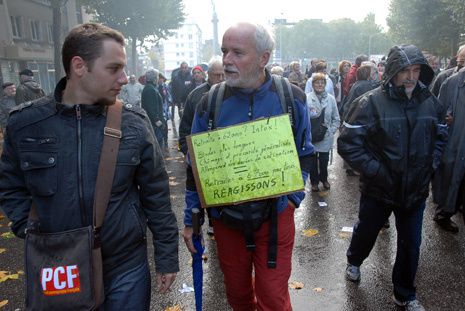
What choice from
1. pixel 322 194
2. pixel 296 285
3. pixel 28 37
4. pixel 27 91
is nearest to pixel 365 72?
pixel 322 194

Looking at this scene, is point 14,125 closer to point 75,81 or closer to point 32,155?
point 32,155

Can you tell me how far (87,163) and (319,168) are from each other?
17.7 ft

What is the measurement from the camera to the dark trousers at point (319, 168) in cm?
663

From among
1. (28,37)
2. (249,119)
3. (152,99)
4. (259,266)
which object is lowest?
→ (259,266)

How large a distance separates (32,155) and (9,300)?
2467 millimetres

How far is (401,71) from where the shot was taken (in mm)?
3055

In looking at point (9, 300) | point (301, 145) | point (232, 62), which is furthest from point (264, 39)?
point (9, 300)

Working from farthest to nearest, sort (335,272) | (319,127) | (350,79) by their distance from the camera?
(350,79)
(319,127)
(335,272)

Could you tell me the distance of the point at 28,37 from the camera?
82.5ft

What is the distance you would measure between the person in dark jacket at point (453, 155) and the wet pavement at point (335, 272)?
590 mm

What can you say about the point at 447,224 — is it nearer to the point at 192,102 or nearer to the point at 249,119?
the point at 192,102

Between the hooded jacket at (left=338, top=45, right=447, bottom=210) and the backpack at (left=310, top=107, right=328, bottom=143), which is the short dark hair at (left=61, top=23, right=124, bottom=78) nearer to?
the hooded jacket at (left=338, top=45, right=447, bottom=210)

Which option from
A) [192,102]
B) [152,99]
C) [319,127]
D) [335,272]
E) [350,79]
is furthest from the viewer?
[350,79]

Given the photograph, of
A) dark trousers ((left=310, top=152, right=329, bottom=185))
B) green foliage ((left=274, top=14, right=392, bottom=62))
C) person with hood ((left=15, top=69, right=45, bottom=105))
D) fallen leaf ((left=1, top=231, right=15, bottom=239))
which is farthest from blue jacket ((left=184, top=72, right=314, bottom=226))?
green foliage ((left=274, top=14, right=392, bottom=62))
